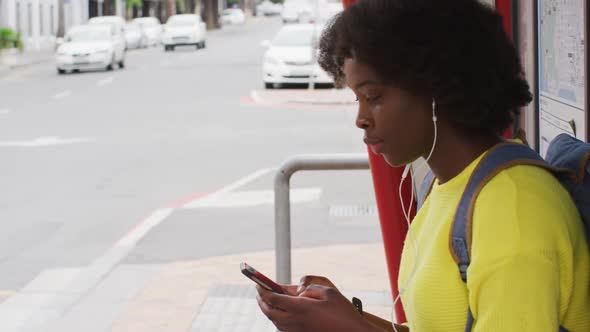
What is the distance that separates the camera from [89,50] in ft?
108

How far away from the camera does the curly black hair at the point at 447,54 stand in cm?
188

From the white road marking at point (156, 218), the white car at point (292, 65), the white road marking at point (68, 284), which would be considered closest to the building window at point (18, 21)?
the white car at point (292, 65)

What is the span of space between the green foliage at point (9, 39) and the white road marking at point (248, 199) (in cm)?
3111

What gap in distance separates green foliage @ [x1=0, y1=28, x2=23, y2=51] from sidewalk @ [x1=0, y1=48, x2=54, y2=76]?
35 centimetres

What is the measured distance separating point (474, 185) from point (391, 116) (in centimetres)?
21

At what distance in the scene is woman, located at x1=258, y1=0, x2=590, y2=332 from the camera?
5.63 feet

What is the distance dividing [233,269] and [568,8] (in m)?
4.79

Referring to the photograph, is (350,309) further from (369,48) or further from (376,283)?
(376,283)

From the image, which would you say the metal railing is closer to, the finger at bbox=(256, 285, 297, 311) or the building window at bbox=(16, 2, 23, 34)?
the finger at bbox=(256, 285, 297, 311)

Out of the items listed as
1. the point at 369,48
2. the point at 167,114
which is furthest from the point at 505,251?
the point at 167,114

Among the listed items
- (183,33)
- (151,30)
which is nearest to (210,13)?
(151,30)

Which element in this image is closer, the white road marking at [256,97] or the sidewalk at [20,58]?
the white road marking at [256,97]

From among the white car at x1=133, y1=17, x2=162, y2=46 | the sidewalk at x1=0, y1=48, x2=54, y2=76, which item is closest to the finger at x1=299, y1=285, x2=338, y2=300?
the sidewalk at x1=0, y1=48, x2=54, y2=76

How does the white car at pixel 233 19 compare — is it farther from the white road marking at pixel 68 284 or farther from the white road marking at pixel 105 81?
the white road marking at pixel 68 284
